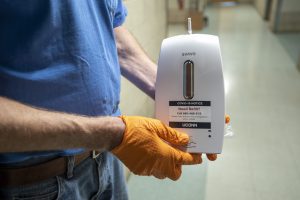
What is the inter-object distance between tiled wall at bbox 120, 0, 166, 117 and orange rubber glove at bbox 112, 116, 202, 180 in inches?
31.7

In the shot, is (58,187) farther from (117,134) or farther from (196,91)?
(196,91)

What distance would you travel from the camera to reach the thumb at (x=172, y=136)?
0.64 meters

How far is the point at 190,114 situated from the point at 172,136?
2.8 inches

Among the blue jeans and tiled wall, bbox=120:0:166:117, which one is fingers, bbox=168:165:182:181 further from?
tiled wall, bbox=120:0:166:117

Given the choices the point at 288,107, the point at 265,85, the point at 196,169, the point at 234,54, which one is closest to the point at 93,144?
the point at 196,169

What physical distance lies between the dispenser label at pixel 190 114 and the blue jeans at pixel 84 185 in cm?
25

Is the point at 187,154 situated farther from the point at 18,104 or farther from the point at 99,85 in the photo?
the point at 18,104

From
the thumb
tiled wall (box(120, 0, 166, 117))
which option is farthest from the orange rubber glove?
tiled wall (box(120, 0, 166, 117))

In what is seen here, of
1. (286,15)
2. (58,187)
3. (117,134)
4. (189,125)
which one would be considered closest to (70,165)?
(58,187)

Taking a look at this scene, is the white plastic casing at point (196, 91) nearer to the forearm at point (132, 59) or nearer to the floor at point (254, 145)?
the forearm at point (132, 59)

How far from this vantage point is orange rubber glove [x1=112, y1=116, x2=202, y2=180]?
59cm

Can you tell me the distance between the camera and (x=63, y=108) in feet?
1.99

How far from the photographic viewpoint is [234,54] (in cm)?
377

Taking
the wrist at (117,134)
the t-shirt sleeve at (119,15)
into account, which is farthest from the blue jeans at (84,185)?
the t-shirt sleeve at (119,15)
